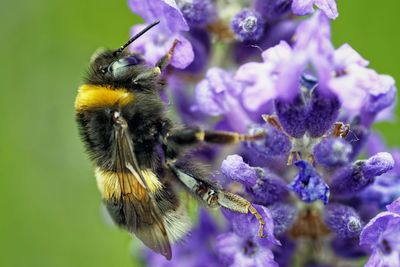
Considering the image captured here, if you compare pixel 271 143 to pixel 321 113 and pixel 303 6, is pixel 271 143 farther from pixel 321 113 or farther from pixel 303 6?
pixel 303 6

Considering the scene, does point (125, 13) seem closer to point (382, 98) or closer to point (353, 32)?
point (353, 32)

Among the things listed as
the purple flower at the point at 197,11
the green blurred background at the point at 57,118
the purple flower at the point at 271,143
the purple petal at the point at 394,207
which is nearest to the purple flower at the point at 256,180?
the purple flower at the point at 271,143

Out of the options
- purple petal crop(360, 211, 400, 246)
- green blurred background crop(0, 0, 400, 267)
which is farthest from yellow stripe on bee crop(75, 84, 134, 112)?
green blurred background crop(0, 0, 400, 267)

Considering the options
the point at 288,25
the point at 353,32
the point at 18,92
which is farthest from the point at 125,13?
the point at 288,25

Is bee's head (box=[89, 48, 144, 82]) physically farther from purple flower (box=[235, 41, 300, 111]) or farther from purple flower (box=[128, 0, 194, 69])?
purple flower (box=[235, 41, 300, 111])

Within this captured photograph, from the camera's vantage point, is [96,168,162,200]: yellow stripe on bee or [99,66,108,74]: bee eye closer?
[96,168,162,200]: yellow stripe on bee

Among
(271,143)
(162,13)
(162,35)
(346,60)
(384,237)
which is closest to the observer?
(346,60)

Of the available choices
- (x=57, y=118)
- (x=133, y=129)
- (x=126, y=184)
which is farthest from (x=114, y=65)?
(x=57, y=118)
